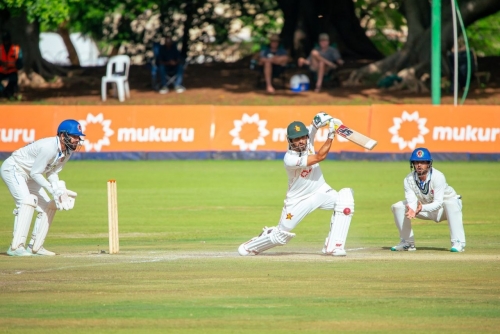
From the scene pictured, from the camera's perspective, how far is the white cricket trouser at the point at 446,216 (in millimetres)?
12484

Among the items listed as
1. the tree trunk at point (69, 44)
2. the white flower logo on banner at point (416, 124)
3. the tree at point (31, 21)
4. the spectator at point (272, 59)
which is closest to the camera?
the white flower logo on banner at point (416, 124)

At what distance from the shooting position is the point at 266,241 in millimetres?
12023

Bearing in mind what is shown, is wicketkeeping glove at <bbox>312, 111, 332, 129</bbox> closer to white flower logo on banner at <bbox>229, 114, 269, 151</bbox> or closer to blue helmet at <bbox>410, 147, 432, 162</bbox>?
blue helmet at <bbox>410, 147, 432, 162</bbox>

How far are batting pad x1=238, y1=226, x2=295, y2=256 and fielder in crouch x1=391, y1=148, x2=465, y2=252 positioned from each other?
1.59 meters

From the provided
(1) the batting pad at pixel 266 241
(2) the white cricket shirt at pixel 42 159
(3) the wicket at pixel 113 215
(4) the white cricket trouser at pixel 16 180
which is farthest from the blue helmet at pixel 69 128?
(1) the batting pad at pixel 266 241

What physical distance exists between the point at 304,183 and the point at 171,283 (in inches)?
98.9

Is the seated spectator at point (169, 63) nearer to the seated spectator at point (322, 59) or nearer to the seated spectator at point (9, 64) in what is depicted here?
the seated spectator at point (322, 59)

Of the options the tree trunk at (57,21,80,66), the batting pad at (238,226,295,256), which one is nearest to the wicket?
the batting pad at (238,226,295,256)

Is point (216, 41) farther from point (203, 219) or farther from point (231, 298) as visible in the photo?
point (231, 298)

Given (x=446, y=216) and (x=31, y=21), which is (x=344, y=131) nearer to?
(x=446, y=216)

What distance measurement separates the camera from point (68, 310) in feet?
28.1

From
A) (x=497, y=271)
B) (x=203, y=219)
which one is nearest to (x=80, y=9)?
(x=203, y=219)

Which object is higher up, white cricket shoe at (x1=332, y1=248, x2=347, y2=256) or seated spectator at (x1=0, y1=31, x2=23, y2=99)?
seated spectator at (x1=0, y1=31, x2=23, y2=99)

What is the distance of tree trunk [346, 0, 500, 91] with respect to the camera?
33.2m
